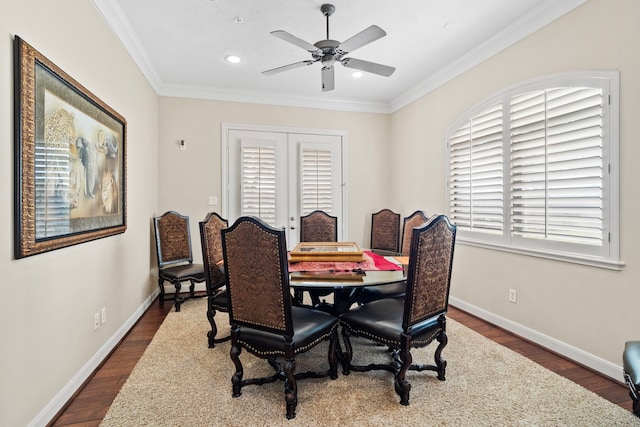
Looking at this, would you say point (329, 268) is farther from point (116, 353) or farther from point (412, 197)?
point (412, 197)

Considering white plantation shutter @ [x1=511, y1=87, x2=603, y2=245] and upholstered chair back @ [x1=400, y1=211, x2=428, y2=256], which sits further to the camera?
upholstered chair back @ [x1=400, y1=211, x2=428, y2=256]

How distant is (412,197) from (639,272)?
2739 millimetres

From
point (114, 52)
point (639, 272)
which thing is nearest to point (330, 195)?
point (114, 52)

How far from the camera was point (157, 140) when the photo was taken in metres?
4.27

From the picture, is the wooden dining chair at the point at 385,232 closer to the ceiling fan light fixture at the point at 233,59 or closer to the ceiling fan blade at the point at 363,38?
the ceiling fan blade at the point at 363,38

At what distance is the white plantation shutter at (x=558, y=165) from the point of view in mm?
2303

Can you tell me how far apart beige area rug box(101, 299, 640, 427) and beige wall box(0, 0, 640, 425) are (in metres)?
0.47

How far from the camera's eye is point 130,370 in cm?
231

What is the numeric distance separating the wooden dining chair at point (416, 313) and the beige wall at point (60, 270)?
5.61 feet

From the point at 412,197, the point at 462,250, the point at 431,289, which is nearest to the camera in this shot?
the point at 431,289

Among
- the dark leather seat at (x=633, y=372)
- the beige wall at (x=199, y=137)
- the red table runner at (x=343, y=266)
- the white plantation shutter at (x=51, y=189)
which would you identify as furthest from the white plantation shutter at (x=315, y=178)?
the dark leather seat at (x=633, y=372)

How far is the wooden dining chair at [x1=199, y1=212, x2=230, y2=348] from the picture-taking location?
256cm

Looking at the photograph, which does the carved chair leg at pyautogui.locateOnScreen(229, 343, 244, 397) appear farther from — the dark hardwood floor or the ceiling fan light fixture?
the ceiling fan light fixture

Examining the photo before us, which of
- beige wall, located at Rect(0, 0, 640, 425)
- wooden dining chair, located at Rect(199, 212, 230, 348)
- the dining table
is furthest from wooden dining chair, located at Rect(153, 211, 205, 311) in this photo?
the dining table
